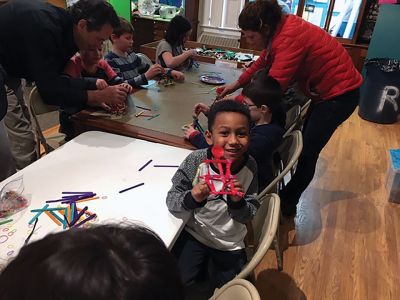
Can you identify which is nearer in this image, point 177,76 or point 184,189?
point 184,189

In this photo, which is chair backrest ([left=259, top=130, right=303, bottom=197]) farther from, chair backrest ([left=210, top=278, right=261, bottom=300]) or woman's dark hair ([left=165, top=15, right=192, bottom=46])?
woman's dark hair ([left=165, top=15, right=192, bottom=46])

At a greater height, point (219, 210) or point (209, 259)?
point (219, 210)

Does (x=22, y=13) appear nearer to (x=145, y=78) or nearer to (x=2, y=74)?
(x=2, y=74)

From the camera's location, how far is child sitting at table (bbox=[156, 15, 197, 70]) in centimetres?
254

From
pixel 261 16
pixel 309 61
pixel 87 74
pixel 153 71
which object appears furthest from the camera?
pixel 153 71

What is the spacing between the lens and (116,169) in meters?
1.24

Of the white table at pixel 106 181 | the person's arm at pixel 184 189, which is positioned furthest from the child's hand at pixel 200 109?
the person's arm at pixel 184 189

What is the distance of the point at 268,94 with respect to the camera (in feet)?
4.96

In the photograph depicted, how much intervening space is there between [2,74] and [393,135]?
144 inches

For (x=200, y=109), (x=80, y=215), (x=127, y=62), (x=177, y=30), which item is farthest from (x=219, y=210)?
(x=177, y=30)

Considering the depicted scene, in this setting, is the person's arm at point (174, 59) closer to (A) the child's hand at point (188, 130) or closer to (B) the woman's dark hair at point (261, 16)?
(B) the woman's dark hair at point (261, 16)

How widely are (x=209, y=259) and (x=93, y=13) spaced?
3.91ft

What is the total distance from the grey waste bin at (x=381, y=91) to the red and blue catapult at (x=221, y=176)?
127 inches

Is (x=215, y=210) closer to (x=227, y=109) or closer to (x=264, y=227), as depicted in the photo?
(x=264, y=227)
